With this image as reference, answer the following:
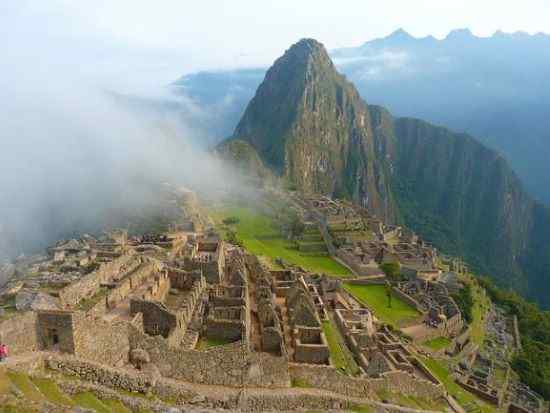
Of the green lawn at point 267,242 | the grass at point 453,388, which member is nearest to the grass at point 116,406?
the grass at point 453,388

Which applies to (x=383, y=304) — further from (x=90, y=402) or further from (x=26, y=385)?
(x=26, y=385)

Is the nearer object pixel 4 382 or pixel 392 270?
pixel 4 382

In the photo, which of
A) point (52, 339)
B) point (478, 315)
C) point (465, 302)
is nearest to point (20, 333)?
point (52, 339)

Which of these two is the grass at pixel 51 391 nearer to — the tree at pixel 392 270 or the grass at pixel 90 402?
the grass at pixel 90 402

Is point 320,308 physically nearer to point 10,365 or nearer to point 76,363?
point 76,363

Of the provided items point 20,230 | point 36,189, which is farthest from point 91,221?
point 36,189

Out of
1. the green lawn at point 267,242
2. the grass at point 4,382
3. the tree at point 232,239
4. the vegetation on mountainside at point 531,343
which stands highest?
the grass at point 4,382

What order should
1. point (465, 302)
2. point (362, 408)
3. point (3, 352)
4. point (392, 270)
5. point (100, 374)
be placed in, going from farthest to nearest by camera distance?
point (392, 270)
point (465, 302)
point (362, 408)
point (100, 374)
point (3, 352)
